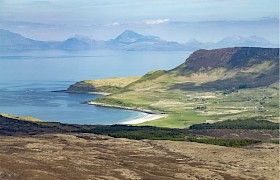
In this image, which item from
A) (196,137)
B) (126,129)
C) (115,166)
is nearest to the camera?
(115,166)

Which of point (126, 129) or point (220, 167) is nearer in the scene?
point (220, 167)

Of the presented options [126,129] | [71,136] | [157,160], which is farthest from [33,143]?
[126,129]

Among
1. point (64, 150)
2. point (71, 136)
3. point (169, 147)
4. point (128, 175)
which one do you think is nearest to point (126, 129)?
point (71, 136)

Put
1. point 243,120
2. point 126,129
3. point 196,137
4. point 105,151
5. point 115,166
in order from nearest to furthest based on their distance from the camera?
point 115,166 < point 105,151 < point 196,137 < point 126,129 < point 243,120

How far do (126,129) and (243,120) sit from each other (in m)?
53.4

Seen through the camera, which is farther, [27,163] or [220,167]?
[220,167]

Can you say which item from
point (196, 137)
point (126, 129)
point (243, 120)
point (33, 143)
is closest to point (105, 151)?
point (33, 143)

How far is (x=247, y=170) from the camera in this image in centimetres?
9106

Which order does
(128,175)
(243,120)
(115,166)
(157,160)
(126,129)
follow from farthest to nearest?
(243,120), (126,129), (157,160), (115,166), (128,175)

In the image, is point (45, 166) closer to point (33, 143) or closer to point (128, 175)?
point (128, 175)

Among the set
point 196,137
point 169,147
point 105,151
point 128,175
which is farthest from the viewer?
point 196,137

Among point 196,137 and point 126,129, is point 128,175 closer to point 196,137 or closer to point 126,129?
point 196,137

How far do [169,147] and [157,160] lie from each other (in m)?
16.9

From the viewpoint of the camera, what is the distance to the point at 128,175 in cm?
8025
